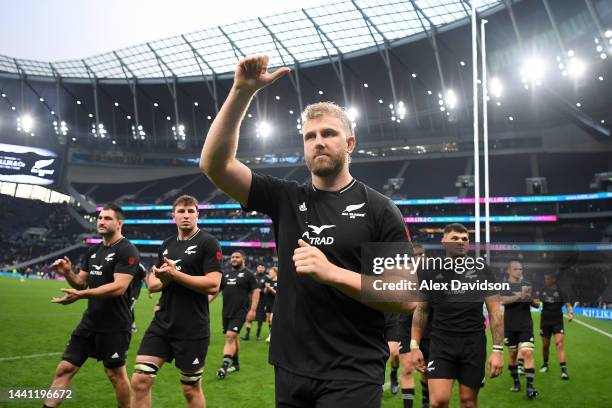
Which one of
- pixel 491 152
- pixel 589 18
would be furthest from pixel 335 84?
pixel 589 18

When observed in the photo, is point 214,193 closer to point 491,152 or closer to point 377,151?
point 377,151

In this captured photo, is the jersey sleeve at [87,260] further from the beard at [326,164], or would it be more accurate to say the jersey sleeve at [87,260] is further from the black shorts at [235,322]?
the black shorts at [235,322]

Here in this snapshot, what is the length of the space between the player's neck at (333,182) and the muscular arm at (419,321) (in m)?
3.73

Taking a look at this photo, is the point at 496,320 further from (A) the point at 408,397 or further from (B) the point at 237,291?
(B) the point at 237,291

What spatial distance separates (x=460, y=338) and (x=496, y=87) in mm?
44453

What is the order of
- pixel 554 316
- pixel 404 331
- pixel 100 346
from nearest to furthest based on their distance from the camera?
pixel 100 346 < pixel 404 331 < pixel 554 316

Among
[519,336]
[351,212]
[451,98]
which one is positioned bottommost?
[519,336]

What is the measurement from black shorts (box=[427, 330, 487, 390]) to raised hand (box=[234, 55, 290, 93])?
13.9ft

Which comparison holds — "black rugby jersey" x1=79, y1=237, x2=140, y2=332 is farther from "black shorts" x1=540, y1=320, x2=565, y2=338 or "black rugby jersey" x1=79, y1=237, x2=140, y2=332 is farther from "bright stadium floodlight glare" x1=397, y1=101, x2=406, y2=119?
"bright stadium floodlight glare" x1=397, y1=101, x2=406, y2=119

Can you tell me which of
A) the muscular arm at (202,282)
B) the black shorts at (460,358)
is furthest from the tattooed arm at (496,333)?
the muscular arm at (202,282)

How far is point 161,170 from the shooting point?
228 feet

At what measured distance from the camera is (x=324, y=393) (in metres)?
2.49

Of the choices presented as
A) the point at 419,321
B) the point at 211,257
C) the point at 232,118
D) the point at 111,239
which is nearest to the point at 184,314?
the point at 211,257

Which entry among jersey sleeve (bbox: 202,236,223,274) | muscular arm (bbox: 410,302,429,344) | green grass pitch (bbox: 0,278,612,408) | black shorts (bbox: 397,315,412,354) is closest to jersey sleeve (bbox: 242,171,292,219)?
jersey sleeve (bbox: 202,236,223,274)
